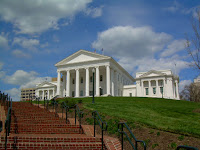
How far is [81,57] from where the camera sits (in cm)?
6097

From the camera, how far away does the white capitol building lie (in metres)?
58.6

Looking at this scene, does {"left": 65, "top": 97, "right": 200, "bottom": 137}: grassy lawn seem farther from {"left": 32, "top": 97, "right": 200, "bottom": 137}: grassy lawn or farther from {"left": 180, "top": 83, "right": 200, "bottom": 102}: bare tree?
{"left": 180, "top": 83, "right": 200, "bottom": 102}: bare tree

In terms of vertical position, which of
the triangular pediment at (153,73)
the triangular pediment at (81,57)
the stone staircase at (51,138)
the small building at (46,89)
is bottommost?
the stone staircase at (51,138)

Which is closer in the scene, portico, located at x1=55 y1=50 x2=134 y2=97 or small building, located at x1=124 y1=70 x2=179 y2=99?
portico, located at x1=55 y1=50 x2=134 y2=97

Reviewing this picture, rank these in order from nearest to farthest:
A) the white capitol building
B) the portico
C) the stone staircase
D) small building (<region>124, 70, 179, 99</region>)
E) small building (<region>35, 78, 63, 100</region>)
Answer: the stone staircase < the portico < the white capitol building < small building (<region>124, 70, 179, 99</region>) < small building (<region>35, 78, 63, 100</region>)

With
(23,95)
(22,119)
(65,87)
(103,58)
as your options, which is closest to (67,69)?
(65,87)

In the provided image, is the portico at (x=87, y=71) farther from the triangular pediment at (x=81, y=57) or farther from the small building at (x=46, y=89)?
the small building at (x=46, y=89)

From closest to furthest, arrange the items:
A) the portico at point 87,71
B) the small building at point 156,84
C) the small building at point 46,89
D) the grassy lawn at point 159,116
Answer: the grassy lawn at point 159,116
the portico at point 87,71
the small building at point 156,84
the small building at point 46,89

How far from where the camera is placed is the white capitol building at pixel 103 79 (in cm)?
5856

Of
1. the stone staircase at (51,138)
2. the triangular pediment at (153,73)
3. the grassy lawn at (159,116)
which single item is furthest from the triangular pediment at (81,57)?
the stone staircase at (51,138)

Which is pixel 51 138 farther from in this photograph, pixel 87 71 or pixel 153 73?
pixel 153 73

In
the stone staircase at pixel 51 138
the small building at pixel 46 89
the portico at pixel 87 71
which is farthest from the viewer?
the small building at pixel 46 89

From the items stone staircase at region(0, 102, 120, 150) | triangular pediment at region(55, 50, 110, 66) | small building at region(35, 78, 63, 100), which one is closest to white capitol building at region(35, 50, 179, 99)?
triangular pediment at region(55, 50, 110, 66)

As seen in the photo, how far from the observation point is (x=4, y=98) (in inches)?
690
